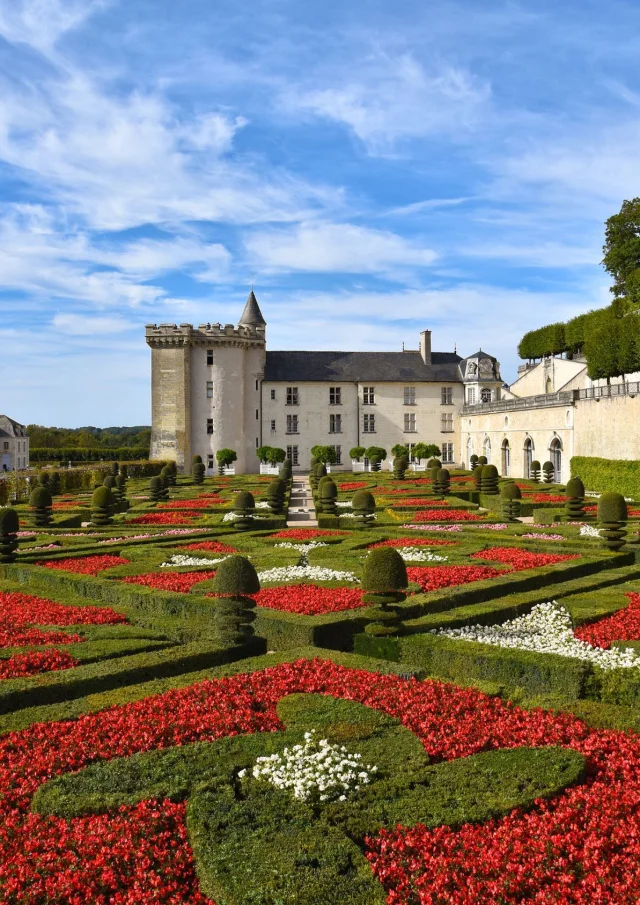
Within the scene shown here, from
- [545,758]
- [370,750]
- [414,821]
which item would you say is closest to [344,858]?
[414,821]

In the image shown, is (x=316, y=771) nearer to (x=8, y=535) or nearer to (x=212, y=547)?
(x=8, y=535)

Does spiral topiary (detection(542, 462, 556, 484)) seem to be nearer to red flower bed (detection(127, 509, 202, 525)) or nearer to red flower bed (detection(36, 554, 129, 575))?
red flower bed (detection(127, 509, 202, 525))

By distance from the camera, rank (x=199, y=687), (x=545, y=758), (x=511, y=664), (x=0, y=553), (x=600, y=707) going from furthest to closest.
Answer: (x=0, y=553)
(x=511, y=664)
(x=199, y=687)
(x=600, y=707)
(x=545, y=758)

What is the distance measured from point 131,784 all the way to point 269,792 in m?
1.01

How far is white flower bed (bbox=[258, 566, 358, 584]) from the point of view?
13039 millimetres

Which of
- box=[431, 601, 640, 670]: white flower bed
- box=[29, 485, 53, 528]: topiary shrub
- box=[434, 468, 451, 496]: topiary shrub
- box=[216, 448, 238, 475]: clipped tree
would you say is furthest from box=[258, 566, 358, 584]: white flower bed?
box=[216, 448, 238, 475]: clipped tree

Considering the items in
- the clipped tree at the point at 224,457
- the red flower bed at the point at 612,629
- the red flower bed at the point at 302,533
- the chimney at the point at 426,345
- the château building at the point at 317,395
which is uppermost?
the chimney at the point at 426,345

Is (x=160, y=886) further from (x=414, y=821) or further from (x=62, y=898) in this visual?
(x=414, y=821)

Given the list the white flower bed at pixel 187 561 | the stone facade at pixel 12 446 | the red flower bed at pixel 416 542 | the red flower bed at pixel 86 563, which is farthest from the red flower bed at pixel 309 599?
the stone facade at pixel 12 446

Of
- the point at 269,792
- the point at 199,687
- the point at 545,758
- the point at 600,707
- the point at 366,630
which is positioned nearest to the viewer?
the point at 269,792

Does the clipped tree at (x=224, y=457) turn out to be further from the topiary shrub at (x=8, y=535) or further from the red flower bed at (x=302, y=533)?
the topiary shrub at (x=8, y=535)

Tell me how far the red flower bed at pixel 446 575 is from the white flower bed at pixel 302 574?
3.73 feet

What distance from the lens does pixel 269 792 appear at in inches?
213

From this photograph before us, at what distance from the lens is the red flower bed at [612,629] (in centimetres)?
916
